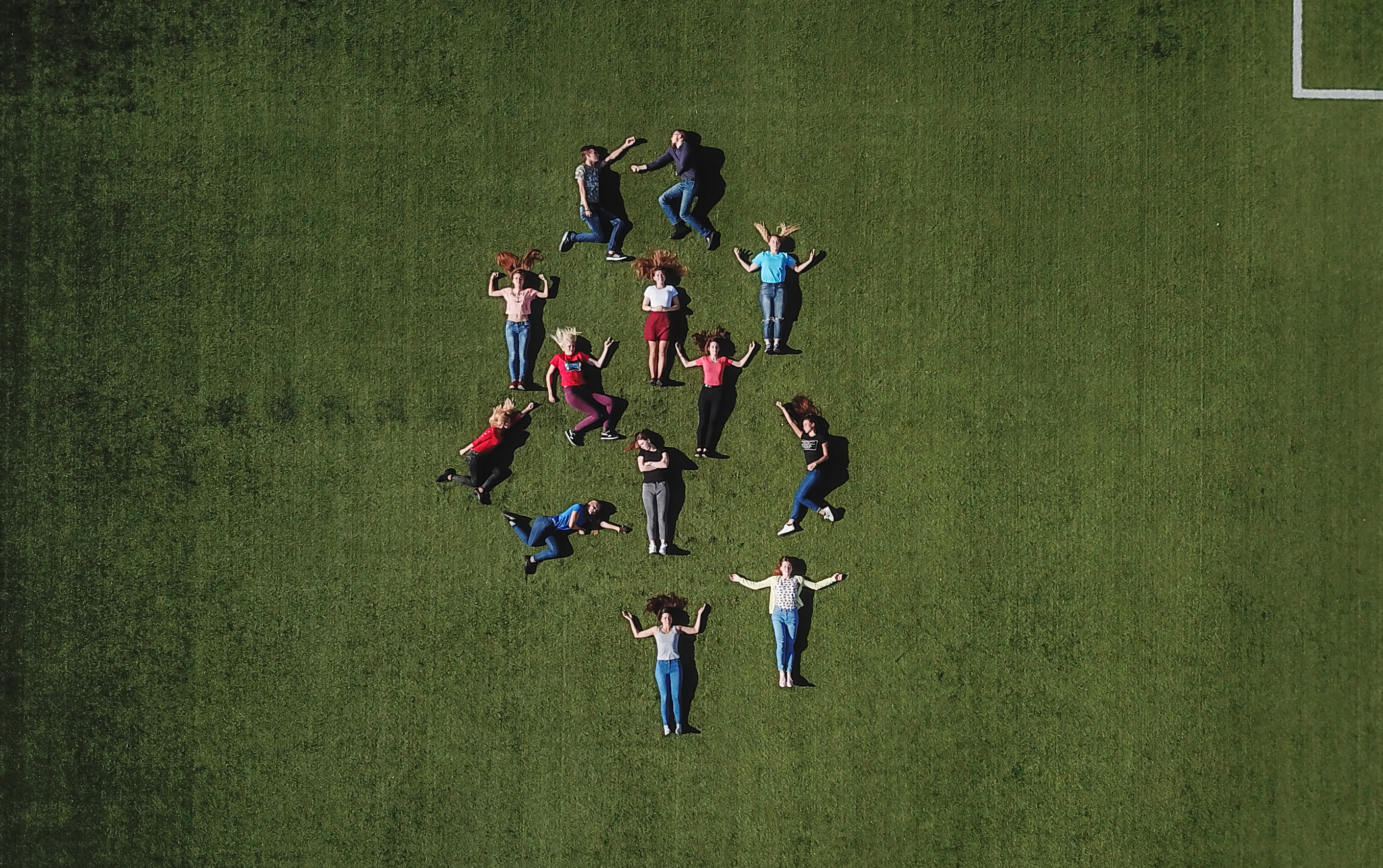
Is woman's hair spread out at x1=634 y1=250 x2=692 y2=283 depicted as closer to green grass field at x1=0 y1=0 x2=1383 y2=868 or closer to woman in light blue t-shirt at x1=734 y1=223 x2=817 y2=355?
woman in light blue t-shirt at x1=734 y1=223 x2=817 y2=355

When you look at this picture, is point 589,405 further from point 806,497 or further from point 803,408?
point 806,497

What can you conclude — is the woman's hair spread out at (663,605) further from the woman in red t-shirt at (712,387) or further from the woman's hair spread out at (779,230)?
the woman's hair spread out at (779,230)

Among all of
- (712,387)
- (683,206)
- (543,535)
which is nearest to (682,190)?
(683,206)

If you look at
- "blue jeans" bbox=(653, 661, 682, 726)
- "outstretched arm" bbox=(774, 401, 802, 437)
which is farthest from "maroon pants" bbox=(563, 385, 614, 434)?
"blue jeans" bbox=(653, 661, 682, 726)

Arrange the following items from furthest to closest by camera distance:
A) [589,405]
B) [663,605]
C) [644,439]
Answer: [663,605]
[589,405]
[644,439]

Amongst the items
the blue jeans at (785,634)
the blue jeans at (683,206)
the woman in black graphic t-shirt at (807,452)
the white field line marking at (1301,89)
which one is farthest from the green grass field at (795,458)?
the blue jeans at (683,206)
